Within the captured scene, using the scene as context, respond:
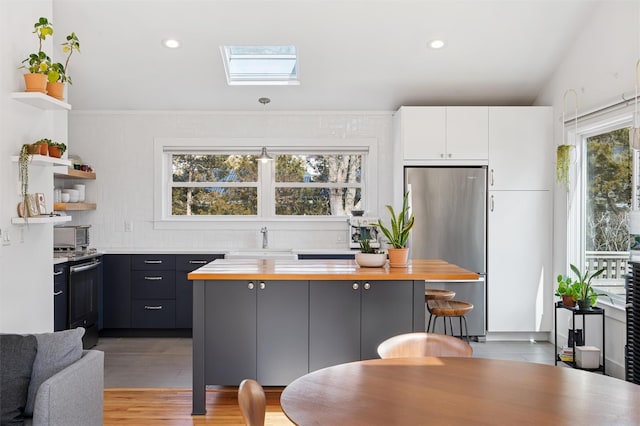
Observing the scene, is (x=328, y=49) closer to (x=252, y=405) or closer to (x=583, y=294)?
(x=583, y=294)

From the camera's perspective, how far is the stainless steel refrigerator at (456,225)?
532cm

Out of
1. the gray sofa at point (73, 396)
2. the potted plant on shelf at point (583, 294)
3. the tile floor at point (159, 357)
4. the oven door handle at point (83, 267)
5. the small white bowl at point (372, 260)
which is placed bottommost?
the tile floor at point (159, 357)

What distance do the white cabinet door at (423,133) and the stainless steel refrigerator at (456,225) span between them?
0.22 metres

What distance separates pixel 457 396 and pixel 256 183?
15.7ft

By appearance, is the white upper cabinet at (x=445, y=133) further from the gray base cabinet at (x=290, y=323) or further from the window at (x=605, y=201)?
the gray base cabinet at (x=290, y=323)

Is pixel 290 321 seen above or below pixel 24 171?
below

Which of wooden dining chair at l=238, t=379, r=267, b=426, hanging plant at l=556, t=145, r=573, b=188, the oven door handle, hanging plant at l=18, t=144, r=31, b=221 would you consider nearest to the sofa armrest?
wooden dining chair at l=238, t=379, r=267, b=426

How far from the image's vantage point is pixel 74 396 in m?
2.33

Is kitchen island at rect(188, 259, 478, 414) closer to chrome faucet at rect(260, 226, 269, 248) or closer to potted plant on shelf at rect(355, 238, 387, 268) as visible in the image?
potted plant on shelf at rect(355, 238, 387, 268)

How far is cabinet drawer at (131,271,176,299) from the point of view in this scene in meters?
5.52

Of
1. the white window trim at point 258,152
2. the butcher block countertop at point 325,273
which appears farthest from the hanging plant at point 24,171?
the white window trim at point 258,152

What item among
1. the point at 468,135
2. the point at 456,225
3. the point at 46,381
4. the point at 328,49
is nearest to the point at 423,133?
the point at 468,135

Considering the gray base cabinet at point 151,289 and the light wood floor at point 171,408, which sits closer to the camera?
the light wood floor at point 171,408

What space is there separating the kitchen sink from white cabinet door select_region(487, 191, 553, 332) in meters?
2.05
